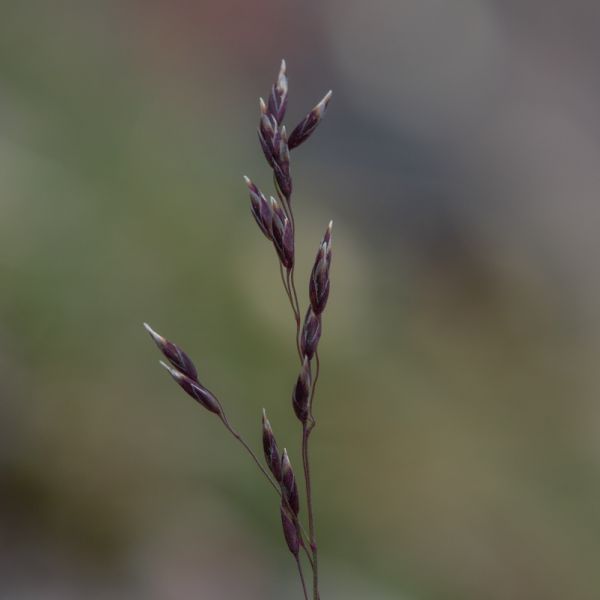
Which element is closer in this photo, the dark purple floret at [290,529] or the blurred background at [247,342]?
the dark purple floret at [290,529]

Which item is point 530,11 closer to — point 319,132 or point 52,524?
point 319,132

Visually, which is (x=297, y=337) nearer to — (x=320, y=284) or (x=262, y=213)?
(x=320, y=284)

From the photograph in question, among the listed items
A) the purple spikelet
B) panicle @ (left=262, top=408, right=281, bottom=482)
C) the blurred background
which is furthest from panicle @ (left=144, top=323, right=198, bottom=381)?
the blurred background

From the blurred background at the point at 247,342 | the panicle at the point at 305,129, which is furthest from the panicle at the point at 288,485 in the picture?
the blurred background at the point at 247,342

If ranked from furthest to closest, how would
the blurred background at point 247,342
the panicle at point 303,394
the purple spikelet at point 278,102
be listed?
1. the blurred background at point 247,342
2. the purple spikelet at point 278,102
3. the panicle at point 303,394

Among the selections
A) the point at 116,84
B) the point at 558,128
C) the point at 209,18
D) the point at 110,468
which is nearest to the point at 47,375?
the point at 110,468

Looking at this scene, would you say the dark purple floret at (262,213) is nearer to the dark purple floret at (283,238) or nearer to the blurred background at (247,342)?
the dark purple floret at (283,238)

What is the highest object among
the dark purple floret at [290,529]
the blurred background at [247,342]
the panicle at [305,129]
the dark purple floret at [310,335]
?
the panicle at [305,129]
